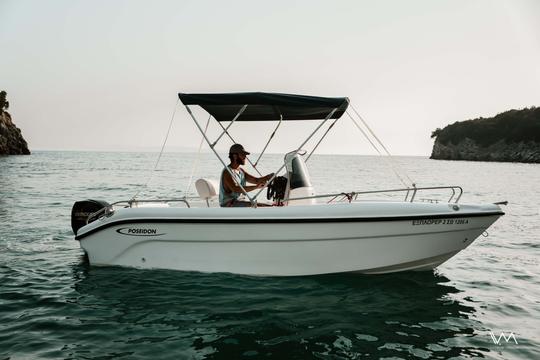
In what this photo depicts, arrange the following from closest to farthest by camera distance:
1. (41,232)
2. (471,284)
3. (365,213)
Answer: (365,213)
(471,284)
(41,232)

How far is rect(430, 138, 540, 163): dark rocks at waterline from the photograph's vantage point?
83.6 meters

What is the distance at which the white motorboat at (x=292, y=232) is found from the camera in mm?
5914

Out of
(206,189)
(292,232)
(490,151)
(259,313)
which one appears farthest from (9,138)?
(490,151)

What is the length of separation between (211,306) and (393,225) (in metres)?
2.69

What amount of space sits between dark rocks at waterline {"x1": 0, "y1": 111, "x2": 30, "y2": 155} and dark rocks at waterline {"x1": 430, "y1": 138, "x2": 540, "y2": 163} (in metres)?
94.4

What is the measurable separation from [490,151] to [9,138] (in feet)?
315

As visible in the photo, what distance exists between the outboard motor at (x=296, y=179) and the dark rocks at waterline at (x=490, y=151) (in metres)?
88.3

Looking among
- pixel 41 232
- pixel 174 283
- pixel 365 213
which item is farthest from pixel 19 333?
pixel 41 232

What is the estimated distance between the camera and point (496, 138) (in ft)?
313

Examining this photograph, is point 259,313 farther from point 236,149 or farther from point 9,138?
point 9,138

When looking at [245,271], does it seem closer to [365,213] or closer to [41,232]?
[365,213]

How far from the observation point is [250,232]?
603cm

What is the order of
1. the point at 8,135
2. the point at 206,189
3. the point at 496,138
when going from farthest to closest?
the point at 496,138 → the point at 8,135 → the point at 206,189

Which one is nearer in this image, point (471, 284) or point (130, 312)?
point (130, 312)
